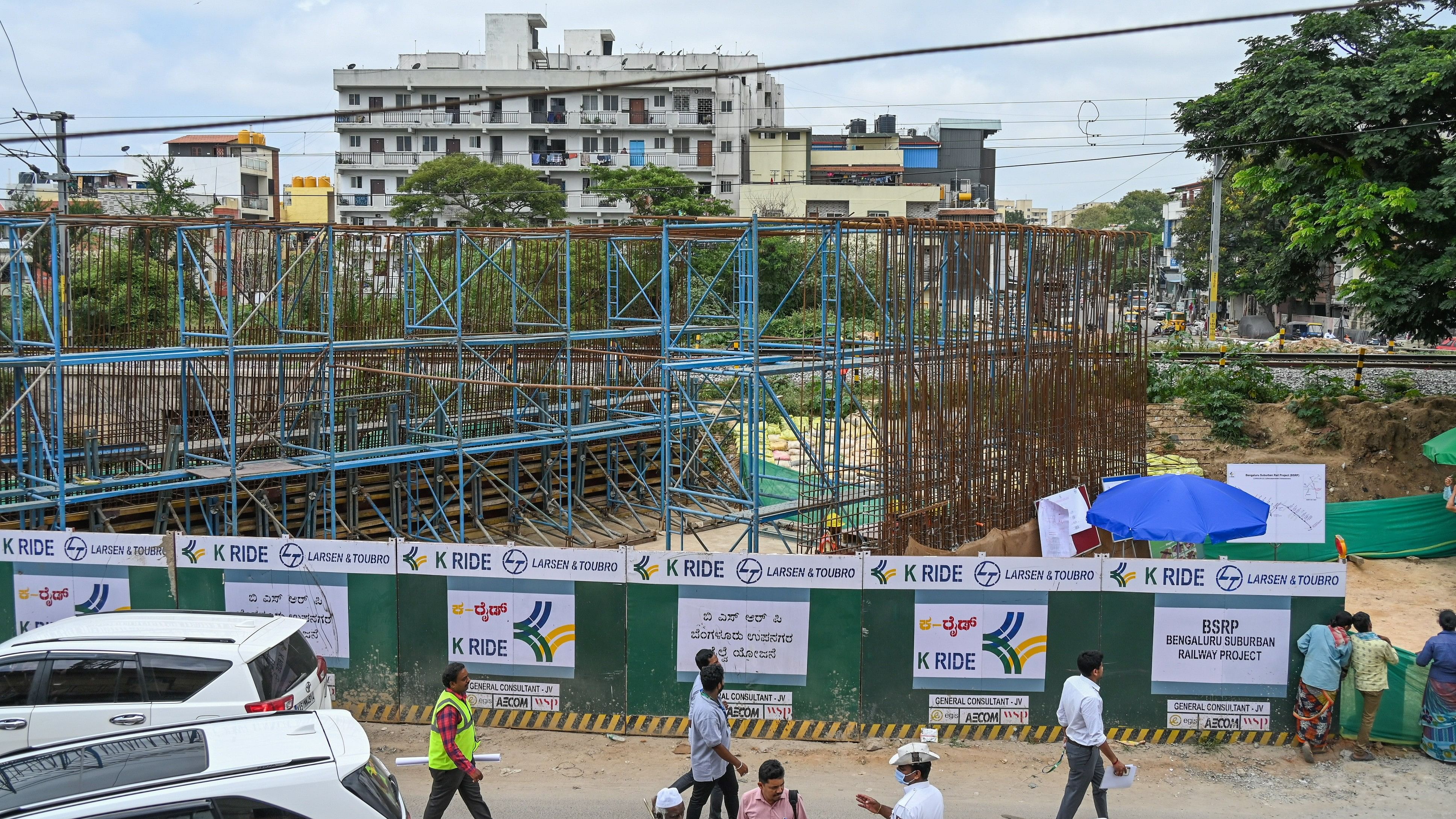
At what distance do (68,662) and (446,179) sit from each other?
4709 cm

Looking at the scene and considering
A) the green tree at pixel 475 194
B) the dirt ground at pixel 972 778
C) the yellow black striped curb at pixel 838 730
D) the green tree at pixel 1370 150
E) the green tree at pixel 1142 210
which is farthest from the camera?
the green tree at pixel 1142 210

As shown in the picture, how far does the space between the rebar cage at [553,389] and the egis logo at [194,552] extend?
4.18 meters

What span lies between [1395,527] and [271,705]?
1696cm

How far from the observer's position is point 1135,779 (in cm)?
936

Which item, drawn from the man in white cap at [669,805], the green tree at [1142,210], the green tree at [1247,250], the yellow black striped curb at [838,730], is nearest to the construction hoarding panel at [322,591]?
the yellow black striped curb at [838,730]

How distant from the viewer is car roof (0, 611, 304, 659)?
838cm

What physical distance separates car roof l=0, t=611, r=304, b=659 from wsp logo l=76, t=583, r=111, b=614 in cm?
159

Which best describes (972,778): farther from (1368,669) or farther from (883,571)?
(1368,669)

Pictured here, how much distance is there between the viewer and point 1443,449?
1786 cm

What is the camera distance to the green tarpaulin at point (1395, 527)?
57.3 ft

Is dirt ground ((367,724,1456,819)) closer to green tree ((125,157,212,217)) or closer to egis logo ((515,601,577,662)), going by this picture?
egis logo ((515,601,577,662))

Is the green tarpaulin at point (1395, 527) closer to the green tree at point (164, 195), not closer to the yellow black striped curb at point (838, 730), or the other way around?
the yellow black striped curb at point (838, 730)

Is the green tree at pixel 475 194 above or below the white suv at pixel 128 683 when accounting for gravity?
above

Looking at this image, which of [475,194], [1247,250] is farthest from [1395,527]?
[475,194]
